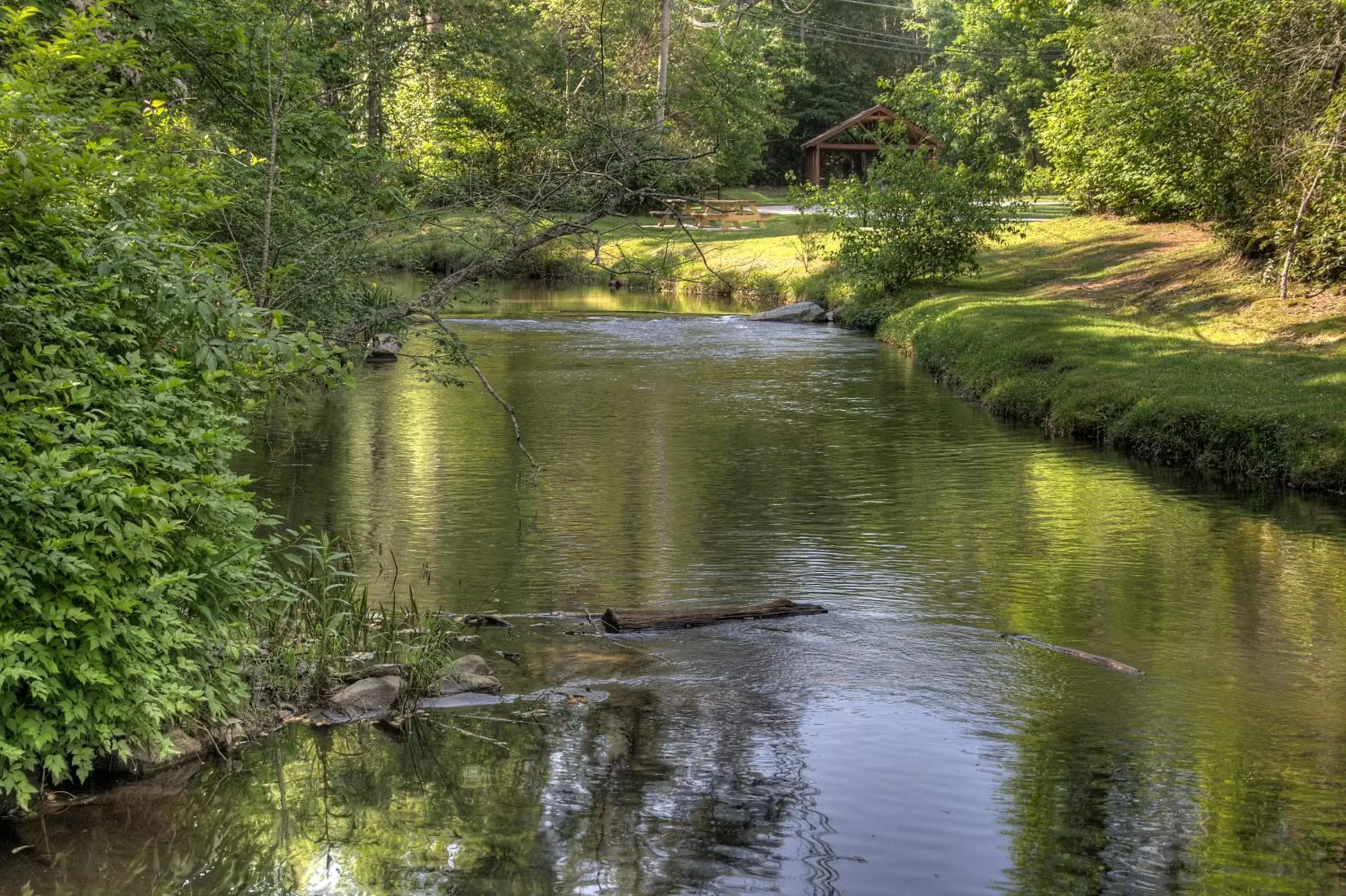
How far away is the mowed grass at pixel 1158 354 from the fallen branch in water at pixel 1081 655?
714 centimetres

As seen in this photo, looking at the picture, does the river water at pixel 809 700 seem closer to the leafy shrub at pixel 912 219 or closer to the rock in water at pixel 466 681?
the rock in water at pixel 466 681

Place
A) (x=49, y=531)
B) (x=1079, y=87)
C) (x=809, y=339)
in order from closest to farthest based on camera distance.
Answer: (x=49, y=531)
(x=809, y=339)
(x=1079, y=87)

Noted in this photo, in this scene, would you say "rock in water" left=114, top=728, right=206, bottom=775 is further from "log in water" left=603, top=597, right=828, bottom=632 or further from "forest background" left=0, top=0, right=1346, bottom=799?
"log in water" left=603, top=597, right=828, bottom=632

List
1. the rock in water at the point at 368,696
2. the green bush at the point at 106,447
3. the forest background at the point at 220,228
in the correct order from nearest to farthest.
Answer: the green bush at the point at 106,447 → the forest background at the point at 220,228 → the rock in water at the point at 368,696

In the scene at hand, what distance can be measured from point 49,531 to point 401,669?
9.34 ft

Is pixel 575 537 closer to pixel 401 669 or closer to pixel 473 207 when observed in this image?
pixel 473 207

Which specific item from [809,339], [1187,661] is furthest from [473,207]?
[809,339]

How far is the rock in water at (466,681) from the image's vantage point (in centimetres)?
899

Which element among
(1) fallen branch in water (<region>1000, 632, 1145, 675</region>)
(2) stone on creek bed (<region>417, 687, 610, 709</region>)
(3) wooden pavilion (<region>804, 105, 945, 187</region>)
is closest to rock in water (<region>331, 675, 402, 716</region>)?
(2) stone on creek bed (<region>417, 687, 610, 709</region>)

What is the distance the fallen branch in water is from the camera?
388 inches

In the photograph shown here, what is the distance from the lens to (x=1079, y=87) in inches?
1412

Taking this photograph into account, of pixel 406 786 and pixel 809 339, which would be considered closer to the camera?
pixel 406 786

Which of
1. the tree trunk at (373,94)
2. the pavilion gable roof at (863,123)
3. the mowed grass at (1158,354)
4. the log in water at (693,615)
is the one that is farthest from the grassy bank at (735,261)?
the log in water at (693,615)

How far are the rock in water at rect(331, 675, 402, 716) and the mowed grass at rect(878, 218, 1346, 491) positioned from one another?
11.8 metres
